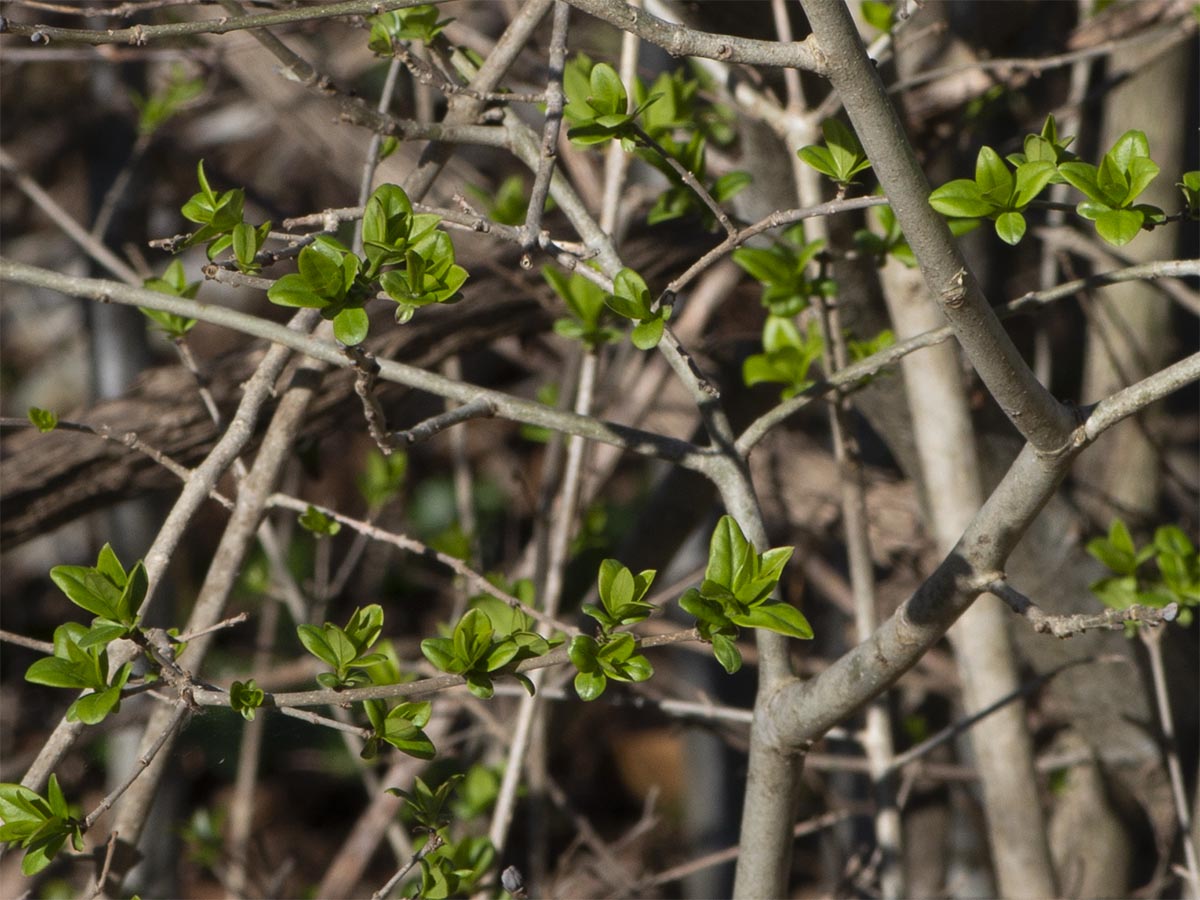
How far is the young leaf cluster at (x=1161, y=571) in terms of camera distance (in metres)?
1.25

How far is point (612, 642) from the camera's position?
2.84 feet

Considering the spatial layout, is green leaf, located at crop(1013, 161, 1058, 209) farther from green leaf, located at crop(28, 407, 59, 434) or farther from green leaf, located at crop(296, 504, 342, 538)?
green leaf, located at crop(28, 407, 59, 434)

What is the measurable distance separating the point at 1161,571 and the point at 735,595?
0.71m

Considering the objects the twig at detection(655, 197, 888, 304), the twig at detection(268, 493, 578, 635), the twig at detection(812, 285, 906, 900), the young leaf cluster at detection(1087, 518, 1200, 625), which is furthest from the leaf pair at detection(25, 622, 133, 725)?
the young leaf cluster at detection(1087, 518, 1200, 625)

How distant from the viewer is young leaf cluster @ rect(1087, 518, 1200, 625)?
1246 millimetres

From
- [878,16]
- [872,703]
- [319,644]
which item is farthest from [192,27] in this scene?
[872,703]

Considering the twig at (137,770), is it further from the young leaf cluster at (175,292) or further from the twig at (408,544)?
the young leaf cluster at (175,292)

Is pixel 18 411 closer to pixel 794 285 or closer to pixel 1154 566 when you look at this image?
pixel 794 285

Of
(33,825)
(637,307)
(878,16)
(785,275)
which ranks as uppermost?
(878,16)

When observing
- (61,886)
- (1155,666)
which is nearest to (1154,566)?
(1155,666)

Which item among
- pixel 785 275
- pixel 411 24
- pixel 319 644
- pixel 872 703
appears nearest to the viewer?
pixel 319 644

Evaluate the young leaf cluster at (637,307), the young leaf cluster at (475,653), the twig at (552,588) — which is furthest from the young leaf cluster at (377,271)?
the twig at (552,588)

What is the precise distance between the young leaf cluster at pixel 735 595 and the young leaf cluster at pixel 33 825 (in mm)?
514

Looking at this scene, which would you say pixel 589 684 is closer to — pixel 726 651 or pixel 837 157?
pixel 726 651
